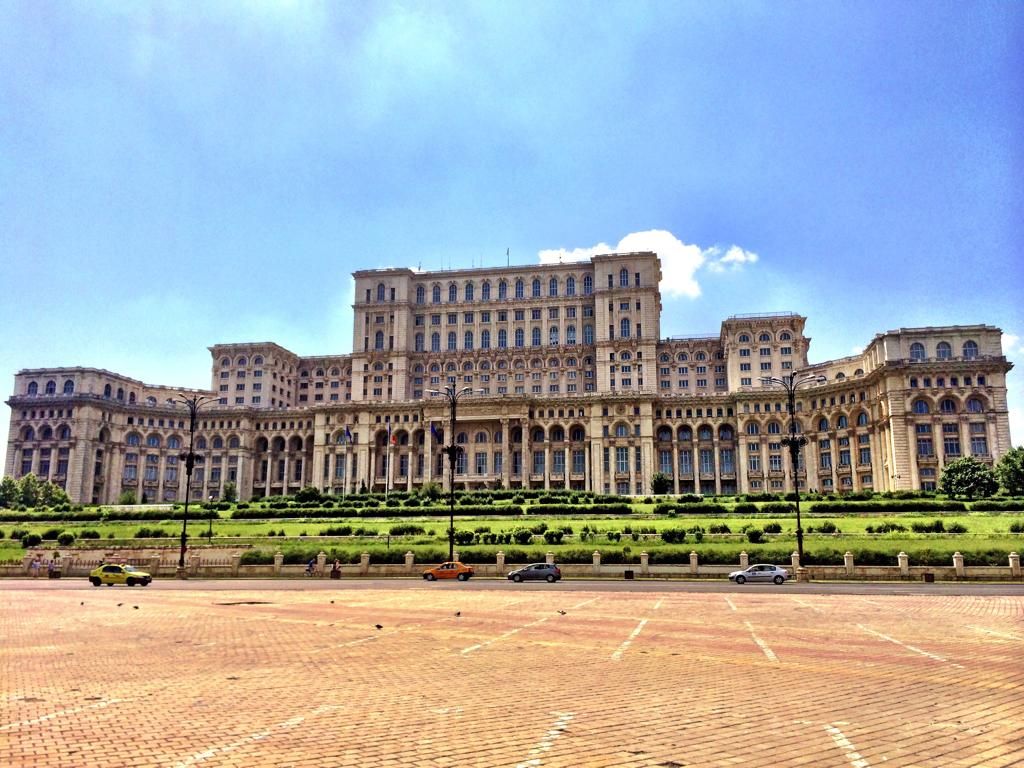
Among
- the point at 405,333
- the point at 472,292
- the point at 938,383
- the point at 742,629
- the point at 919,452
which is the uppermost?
the point at 472,292

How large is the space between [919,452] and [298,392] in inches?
4329

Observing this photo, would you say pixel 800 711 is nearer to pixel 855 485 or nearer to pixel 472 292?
pixel 855 485

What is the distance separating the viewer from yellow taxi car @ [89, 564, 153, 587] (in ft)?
129

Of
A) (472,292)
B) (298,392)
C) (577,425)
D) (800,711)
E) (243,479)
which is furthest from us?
(298,392)

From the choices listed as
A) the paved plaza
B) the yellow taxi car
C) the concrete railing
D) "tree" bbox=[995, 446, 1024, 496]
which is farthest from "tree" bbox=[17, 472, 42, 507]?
"tree" bbox=[995, 446, 1024, 496]

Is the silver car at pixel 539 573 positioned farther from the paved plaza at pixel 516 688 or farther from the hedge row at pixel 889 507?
the hedge row at pixel 889 507

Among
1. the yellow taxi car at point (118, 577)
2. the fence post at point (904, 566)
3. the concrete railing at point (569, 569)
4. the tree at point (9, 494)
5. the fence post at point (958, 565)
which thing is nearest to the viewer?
the fence post at point (958, 565)

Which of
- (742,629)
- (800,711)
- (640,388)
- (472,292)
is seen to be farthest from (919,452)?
(800,711)

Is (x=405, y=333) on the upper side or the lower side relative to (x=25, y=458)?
upper

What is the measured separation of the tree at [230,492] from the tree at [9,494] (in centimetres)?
2575

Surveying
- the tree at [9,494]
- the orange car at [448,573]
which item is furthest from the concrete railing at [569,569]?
the tree at [9,494]

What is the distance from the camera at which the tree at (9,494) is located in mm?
99375

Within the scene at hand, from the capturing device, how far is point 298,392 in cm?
14975

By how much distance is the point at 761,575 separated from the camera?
125 ft
